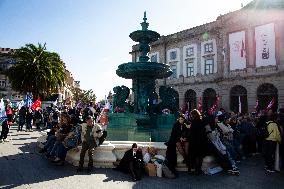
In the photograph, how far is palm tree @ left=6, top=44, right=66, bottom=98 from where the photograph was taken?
3322 cm

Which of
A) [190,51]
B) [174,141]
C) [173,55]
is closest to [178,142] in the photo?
[174,141]

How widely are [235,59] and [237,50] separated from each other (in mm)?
1020

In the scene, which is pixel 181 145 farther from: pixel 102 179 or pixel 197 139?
pixel 102 179

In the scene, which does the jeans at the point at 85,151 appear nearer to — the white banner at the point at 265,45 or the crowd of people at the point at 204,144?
the crowd of people at the point at 204,144

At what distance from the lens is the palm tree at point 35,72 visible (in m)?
33.2

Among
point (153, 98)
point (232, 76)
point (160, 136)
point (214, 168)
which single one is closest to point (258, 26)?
point (232, 76)

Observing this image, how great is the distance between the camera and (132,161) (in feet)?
23.8

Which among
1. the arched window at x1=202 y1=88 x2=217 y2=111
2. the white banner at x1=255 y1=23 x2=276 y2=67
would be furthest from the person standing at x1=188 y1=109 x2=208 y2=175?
the arched window at x1=202 y1=88 x2=217 y2=111

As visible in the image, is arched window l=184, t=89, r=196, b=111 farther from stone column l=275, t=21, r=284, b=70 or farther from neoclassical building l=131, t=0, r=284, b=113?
stone column l=275, t=21, r=284, b=70

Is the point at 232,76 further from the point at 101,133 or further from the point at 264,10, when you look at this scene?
the point at 101,133

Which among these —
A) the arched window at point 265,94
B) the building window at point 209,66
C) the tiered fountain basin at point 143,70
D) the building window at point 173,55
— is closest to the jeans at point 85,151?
the tiered fountain basin at point 143,70

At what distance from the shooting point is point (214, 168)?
304 inches

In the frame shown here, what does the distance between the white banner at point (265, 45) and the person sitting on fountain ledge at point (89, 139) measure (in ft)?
87.9

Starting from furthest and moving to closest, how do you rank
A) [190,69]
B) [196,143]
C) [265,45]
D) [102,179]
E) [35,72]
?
[190,69] → [35,72] → [265,45] → [196,143] → [102,179]
